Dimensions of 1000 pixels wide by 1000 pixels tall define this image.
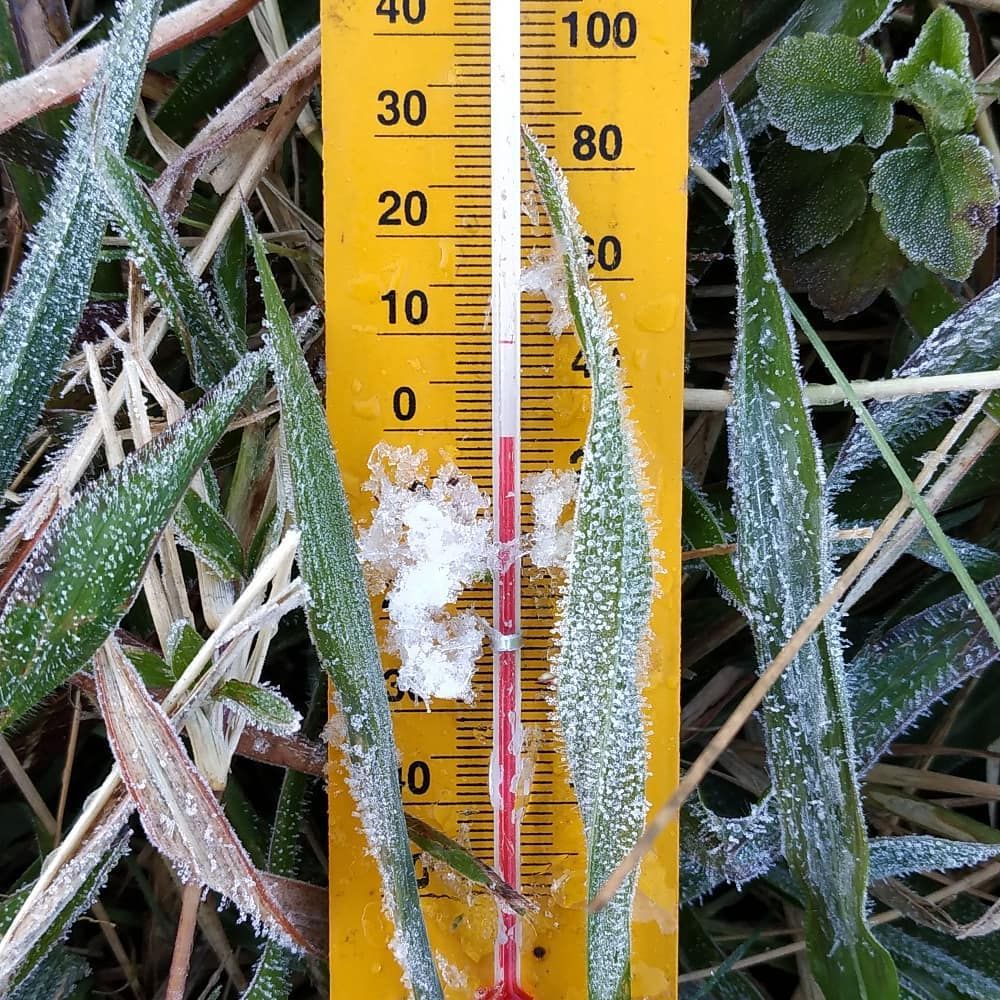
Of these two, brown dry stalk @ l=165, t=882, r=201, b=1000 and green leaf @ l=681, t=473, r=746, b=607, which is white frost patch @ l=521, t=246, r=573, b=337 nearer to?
green leaf @ l=681, t=473, r=746, b=607

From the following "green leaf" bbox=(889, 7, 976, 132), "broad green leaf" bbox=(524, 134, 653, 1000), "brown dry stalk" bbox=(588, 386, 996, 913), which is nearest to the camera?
"brown dry stalk" bbox=(588, 386, 996, 913)

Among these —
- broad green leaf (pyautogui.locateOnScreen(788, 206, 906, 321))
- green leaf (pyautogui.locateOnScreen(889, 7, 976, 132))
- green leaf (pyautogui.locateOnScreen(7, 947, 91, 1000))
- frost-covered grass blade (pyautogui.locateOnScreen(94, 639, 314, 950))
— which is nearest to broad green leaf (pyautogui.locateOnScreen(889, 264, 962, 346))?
broad green leaf (pyautogui.locateOnScreen(788, 206, 906, 321))

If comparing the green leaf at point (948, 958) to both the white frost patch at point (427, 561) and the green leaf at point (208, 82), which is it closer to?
the white frost patch at point (427, 561)

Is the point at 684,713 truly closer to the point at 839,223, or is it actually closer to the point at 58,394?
the point at 839,223

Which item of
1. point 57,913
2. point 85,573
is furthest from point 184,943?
point 85,573

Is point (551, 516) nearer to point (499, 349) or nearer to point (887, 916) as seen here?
point (499, 349)

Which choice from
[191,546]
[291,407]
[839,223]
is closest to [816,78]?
[839,223]
